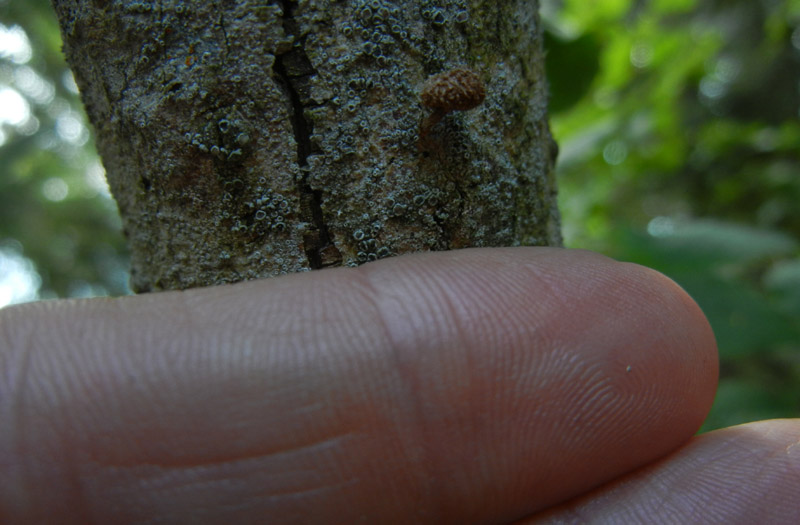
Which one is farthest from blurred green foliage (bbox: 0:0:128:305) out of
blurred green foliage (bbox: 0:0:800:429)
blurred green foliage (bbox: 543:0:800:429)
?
blurred green foliage (bbox: 543:0:800:429)

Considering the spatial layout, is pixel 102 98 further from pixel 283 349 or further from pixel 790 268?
pixel 790 268

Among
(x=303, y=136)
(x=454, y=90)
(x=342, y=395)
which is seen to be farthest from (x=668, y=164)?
(x=342, y=395)

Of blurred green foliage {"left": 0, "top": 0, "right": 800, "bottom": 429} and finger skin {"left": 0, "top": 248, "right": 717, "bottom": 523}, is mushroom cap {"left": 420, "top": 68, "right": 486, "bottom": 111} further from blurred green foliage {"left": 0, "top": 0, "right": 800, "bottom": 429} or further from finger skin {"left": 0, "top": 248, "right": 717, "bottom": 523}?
blurred green foliage {"left": 0, "top": 0, "right": 800, "bottom": 429}

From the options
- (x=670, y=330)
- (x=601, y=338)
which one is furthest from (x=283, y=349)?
(x=670, y=330)

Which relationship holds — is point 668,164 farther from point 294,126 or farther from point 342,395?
point 342,395

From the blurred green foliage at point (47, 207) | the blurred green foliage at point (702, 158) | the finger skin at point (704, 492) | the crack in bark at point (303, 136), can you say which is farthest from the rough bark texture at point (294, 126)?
the blurred green foliage at point (47, 207)

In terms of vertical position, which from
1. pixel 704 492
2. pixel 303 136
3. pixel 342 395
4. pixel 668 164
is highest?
pixel 303 136
